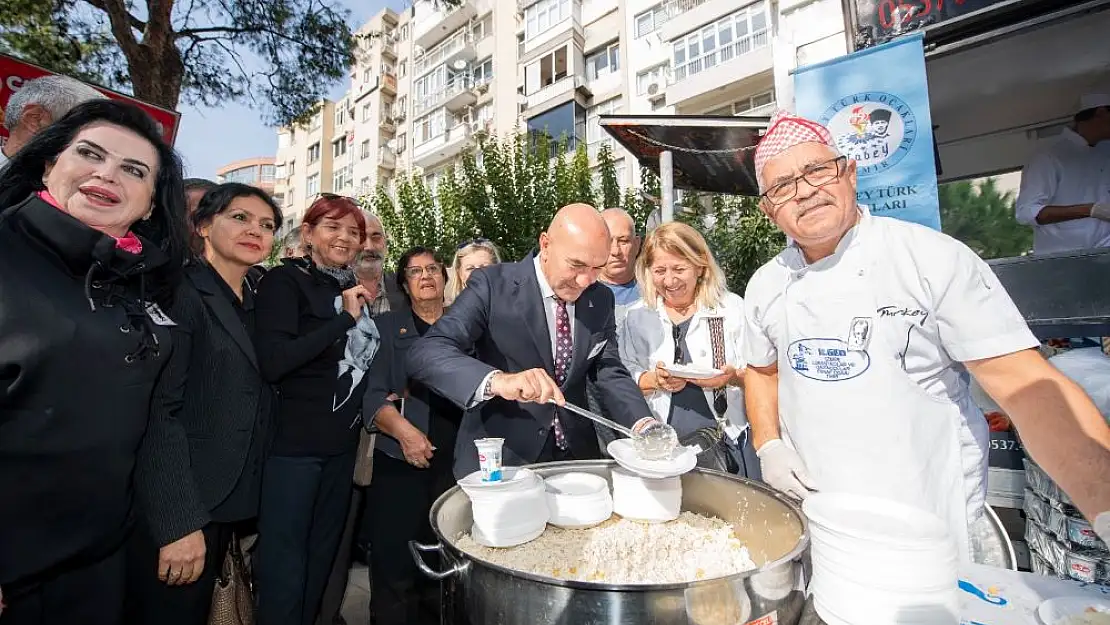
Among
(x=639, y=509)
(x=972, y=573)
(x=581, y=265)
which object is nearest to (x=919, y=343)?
(x=972, y=573)

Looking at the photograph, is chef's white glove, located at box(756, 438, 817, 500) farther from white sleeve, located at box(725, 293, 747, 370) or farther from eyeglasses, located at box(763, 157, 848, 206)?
white sleeve, located at box(725, 293, 747, 370)

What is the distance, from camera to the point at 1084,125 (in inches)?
141

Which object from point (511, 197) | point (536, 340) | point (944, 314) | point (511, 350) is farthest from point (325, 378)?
point (511, 197)

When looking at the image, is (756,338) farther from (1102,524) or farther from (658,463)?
(1102,524)

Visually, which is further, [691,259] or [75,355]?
[691,259]

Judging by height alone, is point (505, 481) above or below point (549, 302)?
below

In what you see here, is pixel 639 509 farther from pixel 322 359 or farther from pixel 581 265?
pixel 322 359

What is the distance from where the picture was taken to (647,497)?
173cm

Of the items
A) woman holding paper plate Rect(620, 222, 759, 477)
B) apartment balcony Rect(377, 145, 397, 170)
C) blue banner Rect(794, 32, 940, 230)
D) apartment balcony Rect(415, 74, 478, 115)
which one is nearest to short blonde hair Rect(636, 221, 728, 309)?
woman holding paper plate Rect(620, 222, 759, 477)

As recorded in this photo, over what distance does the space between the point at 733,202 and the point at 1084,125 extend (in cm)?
938

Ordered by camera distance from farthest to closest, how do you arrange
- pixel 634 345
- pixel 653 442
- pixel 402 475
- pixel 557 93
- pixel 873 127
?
pixel 557 93 < pixel 873 127 < pixel 634 345 < pixel 402 475 < pixel 653 442

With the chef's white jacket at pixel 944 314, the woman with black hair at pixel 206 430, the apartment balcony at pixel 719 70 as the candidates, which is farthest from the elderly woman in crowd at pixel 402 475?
the apartment balcony at pixel 719 70

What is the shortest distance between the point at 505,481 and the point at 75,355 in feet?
4.10

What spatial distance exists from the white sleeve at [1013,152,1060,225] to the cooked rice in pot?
3.82 metres
